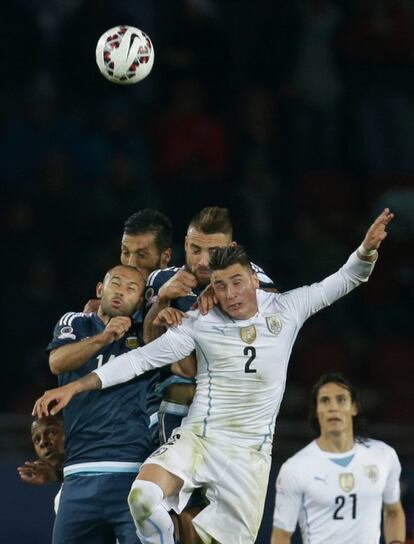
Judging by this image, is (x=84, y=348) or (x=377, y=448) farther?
(x=377, y=448)

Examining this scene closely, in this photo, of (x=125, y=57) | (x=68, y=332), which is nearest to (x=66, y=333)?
(x=68, y=332)

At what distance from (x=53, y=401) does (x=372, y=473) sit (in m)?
2.32

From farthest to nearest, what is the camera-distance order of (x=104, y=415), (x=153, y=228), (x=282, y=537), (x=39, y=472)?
(x=282, y=537), (x=153, y=228), (x=39, y=472), (x=104, y=415)

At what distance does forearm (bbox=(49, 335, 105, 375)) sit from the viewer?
754 centimetres

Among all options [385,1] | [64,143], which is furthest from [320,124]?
[64,143]

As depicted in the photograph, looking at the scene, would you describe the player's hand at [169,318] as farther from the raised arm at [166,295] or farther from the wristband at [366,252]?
the wristband at [366,252]

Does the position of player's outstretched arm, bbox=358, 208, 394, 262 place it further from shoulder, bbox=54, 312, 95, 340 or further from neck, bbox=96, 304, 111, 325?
shoulder, bbox=54, 312, 95, 340

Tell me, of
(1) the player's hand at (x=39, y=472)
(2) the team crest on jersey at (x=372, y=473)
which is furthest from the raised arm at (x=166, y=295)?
(2) the team crest on jersey at (x=372, y=473)

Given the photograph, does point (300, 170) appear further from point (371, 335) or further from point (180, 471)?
point (180, 471)

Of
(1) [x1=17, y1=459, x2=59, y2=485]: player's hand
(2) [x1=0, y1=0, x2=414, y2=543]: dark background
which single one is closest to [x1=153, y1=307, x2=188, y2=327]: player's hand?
(1) [x1=17, y1=459, x2=59, y2=485]: player's hand

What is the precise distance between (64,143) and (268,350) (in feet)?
17.5

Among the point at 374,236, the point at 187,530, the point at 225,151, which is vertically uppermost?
the point at 225,151

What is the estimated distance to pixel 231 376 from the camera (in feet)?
25.2

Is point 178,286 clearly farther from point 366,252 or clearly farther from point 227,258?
point 366,252
